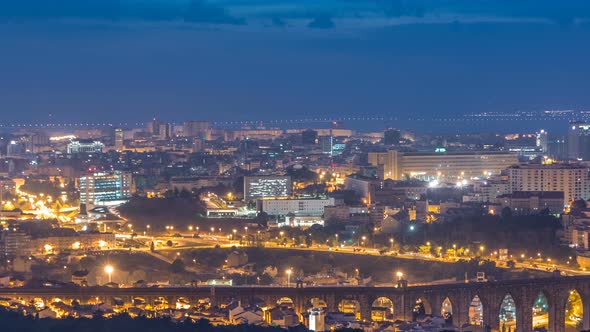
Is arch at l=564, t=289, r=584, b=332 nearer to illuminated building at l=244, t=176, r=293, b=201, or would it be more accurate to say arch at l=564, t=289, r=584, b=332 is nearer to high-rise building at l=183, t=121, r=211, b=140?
illuminated building at l=244, t=176, r=293, b=201

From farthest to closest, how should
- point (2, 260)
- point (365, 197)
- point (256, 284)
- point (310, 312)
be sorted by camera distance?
point (365, 197), point (2, 260), point (256, 284), point (310, 312)

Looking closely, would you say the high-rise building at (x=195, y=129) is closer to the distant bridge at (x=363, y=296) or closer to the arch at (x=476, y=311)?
the arch at (x=476, y=311)

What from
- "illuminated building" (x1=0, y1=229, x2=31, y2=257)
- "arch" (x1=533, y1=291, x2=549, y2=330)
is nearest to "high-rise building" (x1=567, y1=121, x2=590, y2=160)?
"illuminated building" (x1=0, y1=229, x2=31, y2=257)

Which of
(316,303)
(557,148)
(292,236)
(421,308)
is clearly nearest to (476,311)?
(421,308)

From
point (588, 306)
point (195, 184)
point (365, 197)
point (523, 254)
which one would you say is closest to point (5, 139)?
point (195, 184)

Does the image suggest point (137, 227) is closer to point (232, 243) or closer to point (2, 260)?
point (232, 243)
